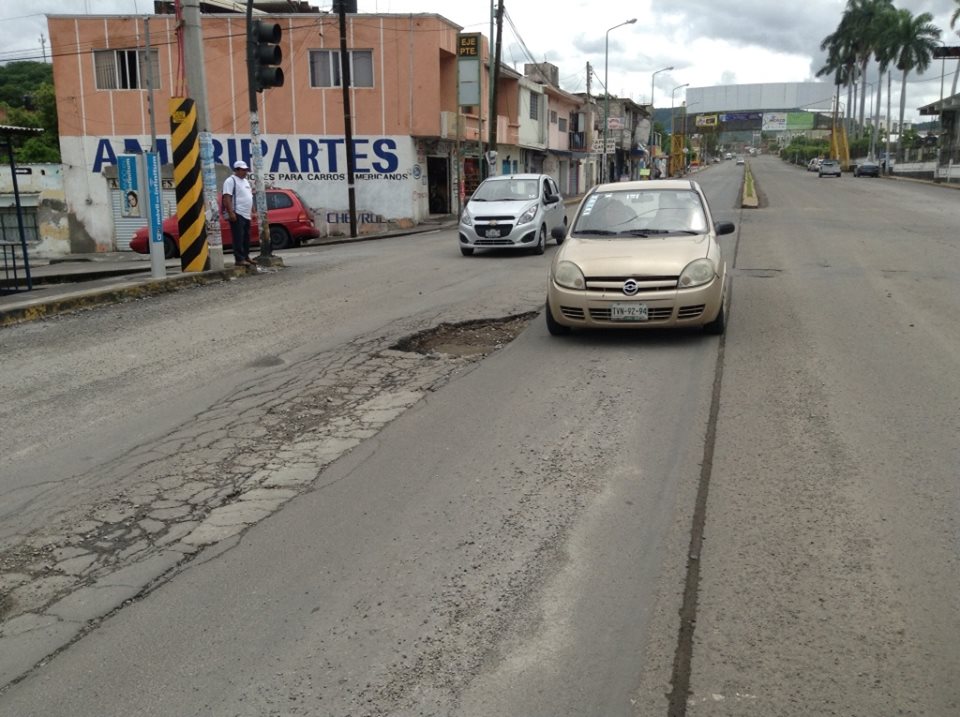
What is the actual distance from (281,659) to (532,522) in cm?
157

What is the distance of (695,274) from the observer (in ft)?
26.9

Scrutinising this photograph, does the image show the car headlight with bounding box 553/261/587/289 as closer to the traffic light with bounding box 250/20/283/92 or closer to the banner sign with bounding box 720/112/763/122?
the traffic light with bounding box 250/20/283/92

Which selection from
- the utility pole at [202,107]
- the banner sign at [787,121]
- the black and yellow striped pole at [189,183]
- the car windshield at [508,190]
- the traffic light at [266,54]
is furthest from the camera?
the banner sign at [787,121]

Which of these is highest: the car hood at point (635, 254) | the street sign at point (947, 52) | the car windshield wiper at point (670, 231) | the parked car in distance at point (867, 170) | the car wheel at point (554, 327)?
the street sign at point (947, 52)

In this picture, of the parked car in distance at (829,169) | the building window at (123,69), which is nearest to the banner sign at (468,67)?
the building window at (123,69)

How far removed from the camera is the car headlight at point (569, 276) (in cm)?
842

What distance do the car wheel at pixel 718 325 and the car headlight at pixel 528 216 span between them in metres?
9.17

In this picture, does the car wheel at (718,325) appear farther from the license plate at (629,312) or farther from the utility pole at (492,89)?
the utility pole at (492,89)

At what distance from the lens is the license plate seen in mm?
8211

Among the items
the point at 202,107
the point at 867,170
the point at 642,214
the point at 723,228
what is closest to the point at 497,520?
the point at 642,214

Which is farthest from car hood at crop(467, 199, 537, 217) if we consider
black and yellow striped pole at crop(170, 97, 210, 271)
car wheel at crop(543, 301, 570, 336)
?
car wheel at crop(543, 301, 570, 336)

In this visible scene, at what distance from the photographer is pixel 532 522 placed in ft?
14.8

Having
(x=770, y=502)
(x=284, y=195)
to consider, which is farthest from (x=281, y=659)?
(x=284, y=195)

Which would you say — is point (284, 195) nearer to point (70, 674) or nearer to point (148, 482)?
point (148, 482)
